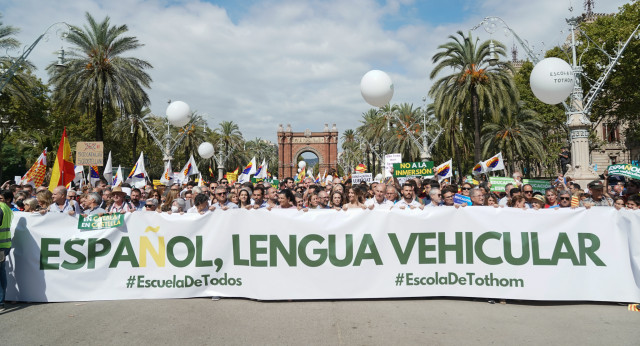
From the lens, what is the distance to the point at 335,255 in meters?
5.97

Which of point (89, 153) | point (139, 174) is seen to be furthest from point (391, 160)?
point (89, 153)

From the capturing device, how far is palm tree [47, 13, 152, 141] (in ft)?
70.2

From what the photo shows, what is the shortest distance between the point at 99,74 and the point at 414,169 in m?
16.6

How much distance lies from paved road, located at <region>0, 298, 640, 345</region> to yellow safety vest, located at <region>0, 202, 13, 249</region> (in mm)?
868

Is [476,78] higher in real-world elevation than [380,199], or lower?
higher

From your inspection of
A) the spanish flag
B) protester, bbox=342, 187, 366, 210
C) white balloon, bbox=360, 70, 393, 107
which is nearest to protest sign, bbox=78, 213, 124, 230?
protester, bbox=342, 187, 366, 210

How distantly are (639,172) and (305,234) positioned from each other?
26.1ft

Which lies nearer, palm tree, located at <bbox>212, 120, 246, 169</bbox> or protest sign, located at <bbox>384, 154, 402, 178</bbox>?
protest sign, located at <bbox>384, 154, 402, 178</bbox>

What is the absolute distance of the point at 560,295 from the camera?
568cm

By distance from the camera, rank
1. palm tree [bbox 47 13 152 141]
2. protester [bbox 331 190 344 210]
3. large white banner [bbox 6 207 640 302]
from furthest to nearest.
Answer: palm tree [bbox 47 13 152 141], protester [bbox 331 190 344 210], large white banner [bbox 6 207 640 302]

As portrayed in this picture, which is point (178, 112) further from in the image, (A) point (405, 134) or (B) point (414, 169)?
(A) point (405, 134)

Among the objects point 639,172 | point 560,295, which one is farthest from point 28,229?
point 639,172

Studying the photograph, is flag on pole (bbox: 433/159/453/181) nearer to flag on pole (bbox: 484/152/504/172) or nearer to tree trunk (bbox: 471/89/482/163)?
flag on pole (bbox: 484/152/504/172)

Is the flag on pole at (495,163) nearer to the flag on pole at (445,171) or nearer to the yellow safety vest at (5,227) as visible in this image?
the flag on pole at (445,171)
